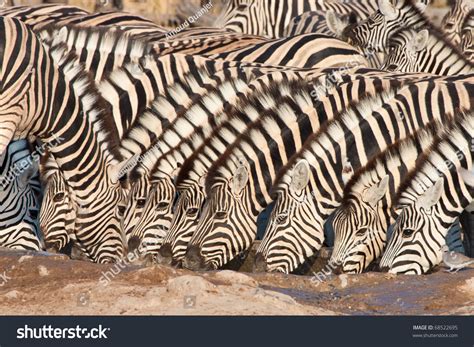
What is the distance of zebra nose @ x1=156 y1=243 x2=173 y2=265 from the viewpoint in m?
14.9

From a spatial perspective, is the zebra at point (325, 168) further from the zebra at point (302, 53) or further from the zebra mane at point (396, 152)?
the zebra at point (302, 53)

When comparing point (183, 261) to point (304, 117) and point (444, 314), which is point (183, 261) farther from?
point (444, 314)

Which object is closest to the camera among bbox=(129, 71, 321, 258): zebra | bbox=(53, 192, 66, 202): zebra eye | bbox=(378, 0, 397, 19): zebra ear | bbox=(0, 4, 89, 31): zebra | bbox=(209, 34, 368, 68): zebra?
bbox=(53, 192, 66, 202): zebra eye

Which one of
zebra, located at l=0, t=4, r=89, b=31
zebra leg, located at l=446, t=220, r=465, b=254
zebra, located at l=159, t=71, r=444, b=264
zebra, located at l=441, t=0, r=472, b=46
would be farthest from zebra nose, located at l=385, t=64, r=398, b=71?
zebra leg, located at l=446, t=220, r=465, b=254

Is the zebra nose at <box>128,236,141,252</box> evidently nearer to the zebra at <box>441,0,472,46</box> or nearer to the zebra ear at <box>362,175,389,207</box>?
the zebra ear at <box>362,175,389,207</box>

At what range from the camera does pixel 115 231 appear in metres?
15.4

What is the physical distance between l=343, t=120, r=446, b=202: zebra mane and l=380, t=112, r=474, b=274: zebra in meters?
0.24

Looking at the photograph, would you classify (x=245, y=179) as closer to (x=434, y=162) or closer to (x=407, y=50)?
(x=434, y=162)

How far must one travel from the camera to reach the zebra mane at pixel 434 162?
14.4 meters

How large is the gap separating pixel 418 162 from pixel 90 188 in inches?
120

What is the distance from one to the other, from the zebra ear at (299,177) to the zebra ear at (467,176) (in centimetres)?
136

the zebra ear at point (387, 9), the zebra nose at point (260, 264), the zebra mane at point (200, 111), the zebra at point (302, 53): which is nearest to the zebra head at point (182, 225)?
the zebra mane at point (200, 111)

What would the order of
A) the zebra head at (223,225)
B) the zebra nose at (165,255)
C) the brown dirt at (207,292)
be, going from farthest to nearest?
the zebra nose at (165,255), the zebra head at (223,225), the brown dirt at (207,292)

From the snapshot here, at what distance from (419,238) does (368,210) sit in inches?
21.9
